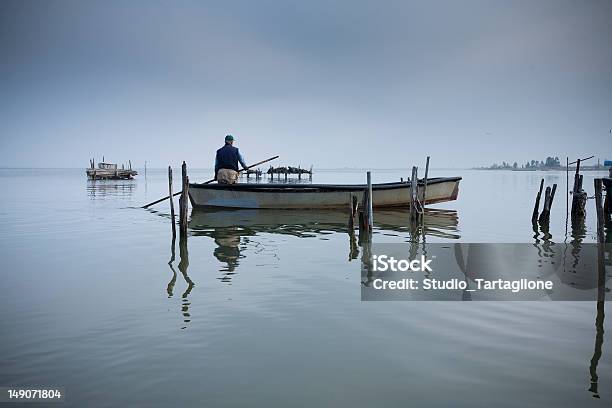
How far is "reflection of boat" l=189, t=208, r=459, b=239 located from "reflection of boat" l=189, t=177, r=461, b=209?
442mm

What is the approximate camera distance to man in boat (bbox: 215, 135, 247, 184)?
20172 millimetres

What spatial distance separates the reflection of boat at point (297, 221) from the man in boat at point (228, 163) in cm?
173

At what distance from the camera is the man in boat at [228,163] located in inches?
794

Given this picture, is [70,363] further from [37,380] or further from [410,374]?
[410,374]

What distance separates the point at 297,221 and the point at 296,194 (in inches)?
101

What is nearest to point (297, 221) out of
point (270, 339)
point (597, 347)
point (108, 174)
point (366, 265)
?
point (366, 265)

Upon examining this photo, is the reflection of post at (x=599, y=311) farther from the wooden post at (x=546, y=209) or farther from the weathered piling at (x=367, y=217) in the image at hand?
the wooden post at (x=546, y=209)

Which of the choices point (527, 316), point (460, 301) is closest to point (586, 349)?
point (527, 316)

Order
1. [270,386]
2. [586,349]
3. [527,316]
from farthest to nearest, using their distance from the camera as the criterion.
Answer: [527,316]
[586,349]
[270,386]

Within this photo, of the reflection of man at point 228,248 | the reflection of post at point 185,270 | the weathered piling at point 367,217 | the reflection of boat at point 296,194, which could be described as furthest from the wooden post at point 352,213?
the reflection of post at point 185,270

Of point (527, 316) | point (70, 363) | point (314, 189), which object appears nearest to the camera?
point (70, 363)

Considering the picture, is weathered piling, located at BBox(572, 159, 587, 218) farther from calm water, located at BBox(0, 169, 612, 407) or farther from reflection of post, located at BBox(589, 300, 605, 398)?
reflection of post, located at BBox(589, 300, 605, 398)

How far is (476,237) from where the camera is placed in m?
16.3

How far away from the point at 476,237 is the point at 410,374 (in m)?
12.2
